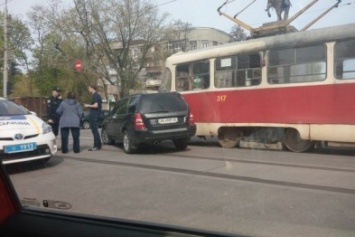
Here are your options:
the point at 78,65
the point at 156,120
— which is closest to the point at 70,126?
the point at 156,120

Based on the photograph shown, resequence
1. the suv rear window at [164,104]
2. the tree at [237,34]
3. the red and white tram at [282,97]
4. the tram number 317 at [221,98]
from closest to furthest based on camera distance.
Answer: the tree at [237,34]
the red and white tram at [282,97]
the tram number 317 at [221,98]
the suv rear window at [164,104]

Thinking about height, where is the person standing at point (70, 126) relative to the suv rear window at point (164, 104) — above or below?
below

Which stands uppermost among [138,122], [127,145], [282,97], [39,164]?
[282,97]

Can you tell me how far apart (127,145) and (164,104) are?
127 cm

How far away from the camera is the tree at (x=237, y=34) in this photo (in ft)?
8.93

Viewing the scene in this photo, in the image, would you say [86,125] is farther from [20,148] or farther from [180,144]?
[20,148]

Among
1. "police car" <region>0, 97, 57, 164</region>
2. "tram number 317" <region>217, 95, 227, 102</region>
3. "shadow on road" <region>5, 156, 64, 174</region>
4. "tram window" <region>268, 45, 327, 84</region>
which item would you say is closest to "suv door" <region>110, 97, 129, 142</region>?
"police car" <region>0, 97, 57, 164</region>

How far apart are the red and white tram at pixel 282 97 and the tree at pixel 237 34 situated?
3304mm

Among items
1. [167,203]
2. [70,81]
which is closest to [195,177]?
[167,203]

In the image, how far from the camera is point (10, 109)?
187 inches

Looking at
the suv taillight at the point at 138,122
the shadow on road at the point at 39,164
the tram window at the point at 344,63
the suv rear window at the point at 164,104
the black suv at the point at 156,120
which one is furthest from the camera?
the suv taillight at the point at 138,122

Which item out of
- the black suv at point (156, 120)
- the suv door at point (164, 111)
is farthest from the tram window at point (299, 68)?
the suv door at point (164, 111)

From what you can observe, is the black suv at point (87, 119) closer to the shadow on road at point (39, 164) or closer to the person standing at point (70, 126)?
the person standing at point (70, 126)

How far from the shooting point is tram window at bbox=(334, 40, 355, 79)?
6.40m
